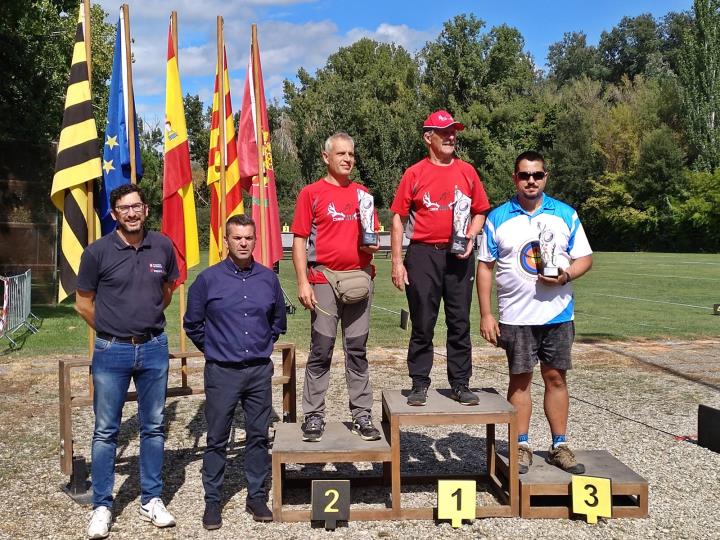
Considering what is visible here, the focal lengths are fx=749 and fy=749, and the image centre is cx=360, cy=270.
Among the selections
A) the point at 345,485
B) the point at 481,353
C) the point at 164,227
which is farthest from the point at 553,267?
the point at 481,353

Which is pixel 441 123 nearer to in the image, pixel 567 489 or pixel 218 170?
pixel 567 489

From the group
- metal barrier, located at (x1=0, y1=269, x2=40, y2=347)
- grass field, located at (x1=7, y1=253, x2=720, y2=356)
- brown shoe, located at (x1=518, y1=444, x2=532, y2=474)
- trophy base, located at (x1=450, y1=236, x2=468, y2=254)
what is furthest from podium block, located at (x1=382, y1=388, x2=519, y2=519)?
metal barrier, located at (x1=0, y1=269, x2=40, y2=347)

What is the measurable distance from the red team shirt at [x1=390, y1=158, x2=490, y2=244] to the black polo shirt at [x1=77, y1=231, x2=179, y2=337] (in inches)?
67.6

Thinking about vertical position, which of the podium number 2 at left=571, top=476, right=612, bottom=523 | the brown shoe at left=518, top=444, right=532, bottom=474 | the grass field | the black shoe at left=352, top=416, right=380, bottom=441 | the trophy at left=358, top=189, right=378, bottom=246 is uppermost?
the trophy at left=358, top=189, right=378, bottom=246

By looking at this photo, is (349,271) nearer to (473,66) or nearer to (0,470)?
(0,470)

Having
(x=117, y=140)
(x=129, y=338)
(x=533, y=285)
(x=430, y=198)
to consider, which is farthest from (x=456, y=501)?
(x=117, y=140)

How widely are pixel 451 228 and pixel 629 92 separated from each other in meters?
62.1

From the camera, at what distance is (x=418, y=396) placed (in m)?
5.02

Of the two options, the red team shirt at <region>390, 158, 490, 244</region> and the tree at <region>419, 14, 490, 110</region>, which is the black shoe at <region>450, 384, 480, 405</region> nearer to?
the red team shirt at <region>390, 158, 490, 244</region>

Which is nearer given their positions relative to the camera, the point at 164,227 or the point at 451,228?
the point at 451,228

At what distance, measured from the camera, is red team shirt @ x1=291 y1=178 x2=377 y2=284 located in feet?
16.6

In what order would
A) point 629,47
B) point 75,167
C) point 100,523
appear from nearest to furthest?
1. point 100,523
2. point 75,167
3. point 629,47

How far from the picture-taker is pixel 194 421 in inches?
296

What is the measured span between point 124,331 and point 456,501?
7.54 feet
